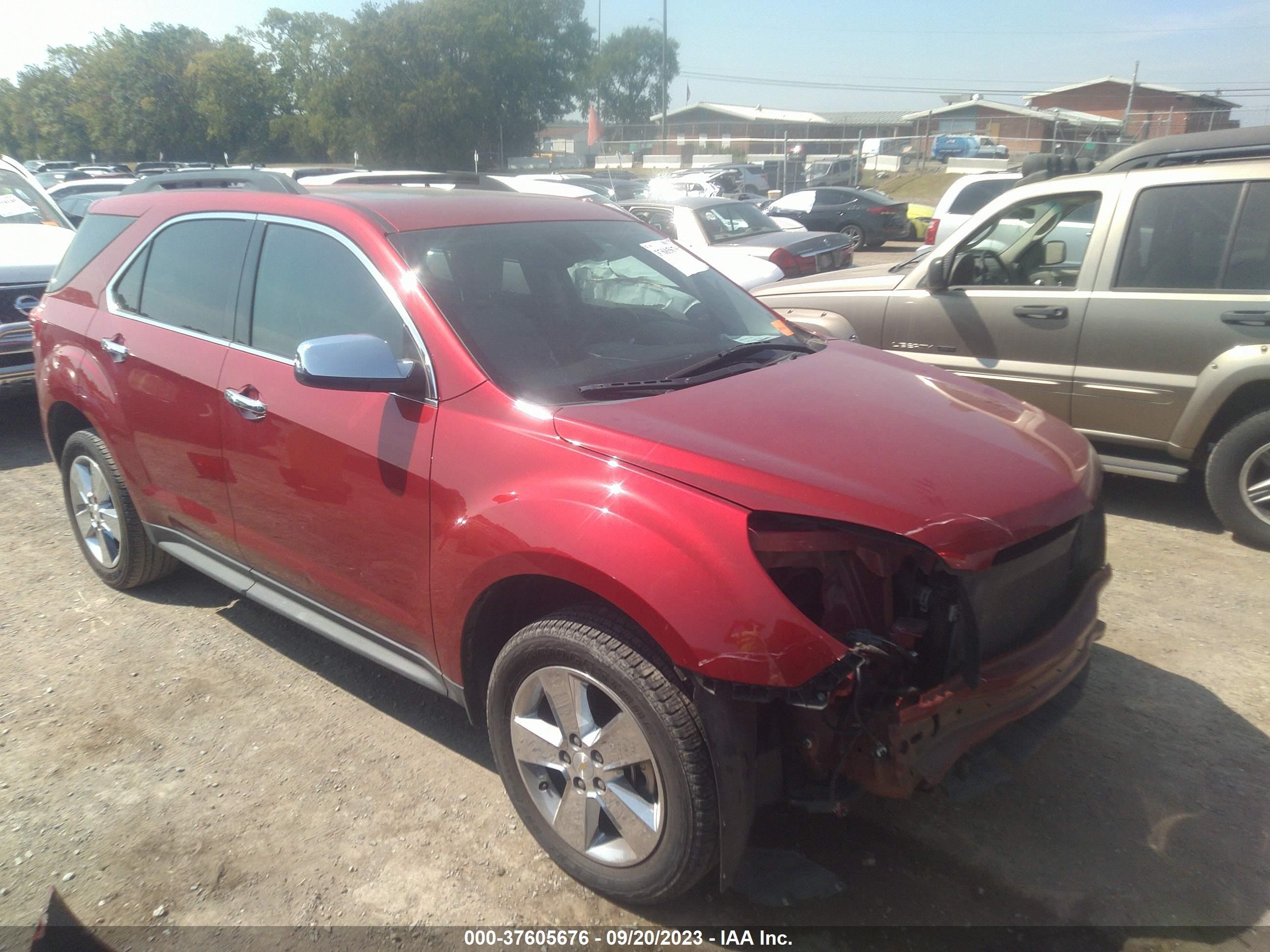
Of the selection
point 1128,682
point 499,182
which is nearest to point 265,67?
point 499,182

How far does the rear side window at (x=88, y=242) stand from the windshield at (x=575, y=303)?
209cm

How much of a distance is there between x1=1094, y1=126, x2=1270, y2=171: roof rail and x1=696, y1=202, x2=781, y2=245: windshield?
5.76 meters

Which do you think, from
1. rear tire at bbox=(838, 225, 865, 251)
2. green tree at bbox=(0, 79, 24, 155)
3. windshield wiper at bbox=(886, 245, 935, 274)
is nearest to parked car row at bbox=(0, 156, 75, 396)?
windshield wiper at bbox=(886, 245, 935, 274)

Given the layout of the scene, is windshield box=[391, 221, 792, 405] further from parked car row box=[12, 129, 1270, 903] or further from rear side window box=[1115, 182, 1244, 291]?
rear side window box=[1115, 182, 1244, 291]

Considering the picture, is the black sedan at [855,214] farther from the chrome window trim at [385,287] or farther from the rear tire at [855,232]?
the chrome window trim at [385,287]

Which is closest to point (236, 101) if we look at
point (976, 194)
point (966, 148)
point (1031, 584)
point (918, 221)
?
point (966, 148)

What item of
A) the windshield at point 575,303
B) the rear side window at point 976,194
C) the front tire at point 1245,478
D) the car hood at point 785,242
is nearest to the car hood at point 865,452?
the windshield at point 575,303

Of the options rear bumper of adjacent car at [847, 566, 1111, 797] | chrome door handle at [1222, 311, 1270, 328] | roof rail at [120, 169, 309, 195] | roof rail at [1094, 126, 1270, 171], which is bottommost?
rear bumper of adjacent car at [847, 566, 1111, 797]

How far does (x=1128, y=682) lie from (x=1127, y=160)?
11.1 ft

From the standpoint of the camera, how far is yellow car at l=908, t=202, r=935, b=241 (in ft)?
68.7

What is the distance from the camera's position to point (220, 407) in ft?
11.3

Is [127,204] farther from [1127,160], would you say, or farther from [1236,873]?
[1127,160]

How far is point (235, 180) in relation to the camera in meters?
4.80

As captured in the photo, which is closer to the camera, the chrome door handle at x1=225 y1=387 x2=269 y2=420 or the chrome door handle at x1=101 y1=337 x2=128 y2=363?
the chrome door handle at x1=225 y1=387 x2=269 y2=420
